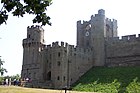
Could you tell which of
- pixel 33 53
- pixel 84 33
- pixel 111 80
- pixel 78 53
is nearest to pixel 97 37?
pixel 84 33

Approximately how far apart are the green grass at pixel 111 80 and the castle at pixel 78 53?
92.7 inches

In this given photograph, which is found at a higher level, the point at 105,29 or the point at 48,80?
the point at 105,29

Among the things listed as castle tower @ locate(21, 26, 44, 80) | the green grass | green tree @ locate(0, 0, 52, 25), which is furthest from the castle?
green tree @ locate(0, 0, 52, 25)

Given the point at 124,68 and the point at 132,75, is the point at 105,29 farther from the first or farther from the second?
the point at 132,75

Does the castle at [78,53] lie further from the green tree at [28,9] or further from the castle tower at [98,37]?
the green tree at [28,9]

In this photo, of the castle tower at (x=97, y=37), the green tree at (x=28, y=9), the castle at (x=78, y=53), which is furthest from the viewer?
the castle tower at (x=97, y=37)

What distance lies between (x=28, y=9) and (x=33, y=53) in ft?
153

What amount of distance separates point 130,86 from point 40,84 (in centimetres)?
1403

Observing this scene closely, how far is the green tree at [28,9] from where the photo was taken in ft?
26.8

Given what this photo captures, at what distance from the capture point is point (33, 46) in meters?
54.5

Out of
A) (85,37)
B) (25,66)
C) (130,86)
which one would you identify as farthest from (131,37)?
(25,66)

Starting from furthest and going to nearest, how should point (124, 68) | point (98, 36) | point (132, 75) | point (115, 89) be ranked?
point (98, 36) → point (124, 68) → point (132, 75) → point (115, 89)

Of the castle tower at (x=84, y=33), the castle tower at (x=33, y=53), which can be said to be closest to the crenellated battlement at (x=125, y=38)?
the castle tower at (x=84, y=33)

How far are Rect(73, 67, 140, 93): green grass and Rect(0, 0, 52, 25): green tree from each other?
3127cm
